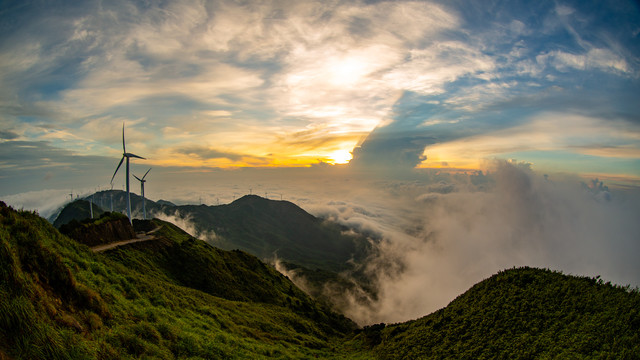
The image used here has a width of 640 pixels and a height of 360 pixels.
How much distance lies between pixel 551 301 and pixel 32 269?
44254 mm

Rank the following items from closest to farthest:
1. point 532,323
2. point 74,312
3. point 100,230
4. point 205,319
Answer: point 74,312 < point 532,323 < point 205,319 < point 100,230

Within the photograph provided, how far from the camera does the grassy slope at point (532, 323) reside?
1966cm

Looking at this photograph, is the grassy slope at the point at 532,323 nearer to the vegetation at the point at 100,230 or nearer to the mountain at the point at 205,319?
the mountain at the point at 205,319

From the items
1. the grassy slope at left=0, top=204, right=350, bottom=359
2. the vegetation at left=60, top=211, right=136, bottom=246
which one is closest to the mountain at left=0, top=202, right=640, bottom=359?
the grassy slope at left=0, top=204, right=350, bottom=359

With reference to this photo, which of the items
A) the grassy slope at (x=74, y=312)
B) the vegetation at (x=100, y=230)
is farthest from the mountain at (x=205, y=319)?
the vegetation at (x=100, y=230)

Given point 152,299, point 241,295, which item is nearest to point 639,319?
point 152,299

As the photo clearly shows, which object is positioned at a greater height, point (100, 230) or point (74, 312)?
point (74, 312)

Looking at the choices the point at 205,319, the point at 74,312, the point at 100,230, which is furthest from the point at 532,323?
the point at 100,230

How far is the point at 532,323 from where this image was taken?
26047 mm

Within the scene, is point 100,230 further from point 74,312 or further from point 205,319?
point 74,312

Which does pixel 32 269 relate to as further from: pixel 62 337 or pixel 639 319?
pixel 639 319

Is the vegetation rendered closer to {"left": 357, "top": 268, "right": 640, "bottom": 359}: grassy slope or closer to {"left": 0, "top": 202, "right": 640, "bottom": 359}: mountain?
{"left": 0, "top": 202, "right": 640, "bottom": 359}: mountain

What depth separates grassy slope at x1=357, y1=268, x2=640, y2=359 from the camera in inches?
774

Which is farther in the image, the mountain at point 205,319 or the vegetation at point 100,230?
the vegetation at point 100,230
